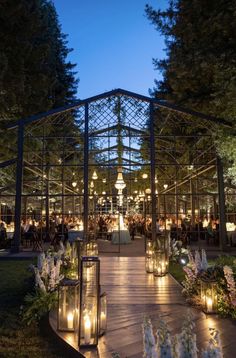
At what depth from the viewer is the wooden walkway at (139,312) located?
380 cm

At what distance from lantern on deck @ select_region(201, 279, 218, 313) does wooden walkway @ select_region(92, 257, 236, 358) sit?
123 mm

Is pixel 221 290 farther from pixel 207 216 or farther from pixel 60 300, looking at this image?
pixel 207 216

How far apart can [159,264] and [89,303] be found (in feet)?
14.4

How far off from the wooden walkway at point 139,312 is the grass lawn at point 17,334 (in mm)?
730

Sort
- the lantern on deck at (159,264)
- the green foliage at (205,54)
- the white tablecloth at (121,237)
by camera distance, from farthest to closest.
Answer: the white tablecloth at (121,237), the green foliage at (205,54), the lantern on deck at (159,264)

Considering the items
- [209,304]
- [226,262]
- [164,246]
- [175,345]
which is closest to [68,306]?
[209,304]

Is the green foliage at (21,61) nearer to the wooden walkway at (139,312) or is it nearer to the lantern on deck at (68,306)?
the wooden walkway at (139,312)

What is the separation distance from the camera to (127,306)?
17.9 ft

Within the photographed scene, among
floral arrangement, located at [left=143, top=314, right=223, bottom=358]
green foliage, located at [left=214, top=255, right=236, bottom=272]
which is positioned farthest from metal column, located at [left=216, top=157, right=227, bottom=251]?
floral arrangement, located at [left=143, top=314, right=223, bottom=358]

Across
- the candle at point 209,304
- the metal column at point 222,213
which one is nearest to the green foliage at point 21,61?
the metal column at point 222,213

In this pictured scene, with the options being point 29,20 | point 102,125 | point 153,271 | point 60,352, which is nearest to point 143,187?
point 102,125

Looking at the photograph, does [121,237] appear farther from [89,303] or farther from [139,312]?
[89,303]

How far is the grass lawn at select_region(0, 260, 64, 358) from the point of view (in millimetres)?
4004

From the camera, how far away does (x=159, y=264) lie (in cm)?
809
